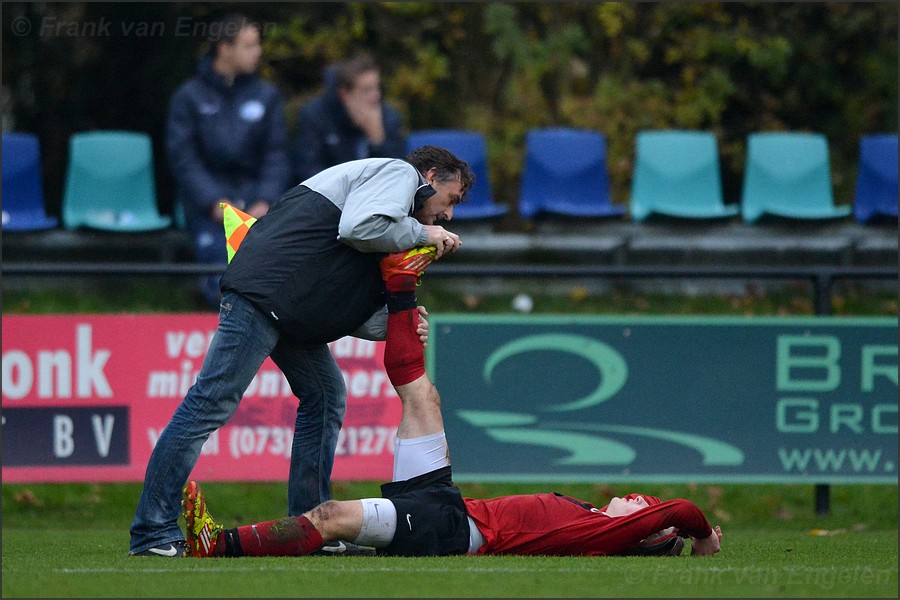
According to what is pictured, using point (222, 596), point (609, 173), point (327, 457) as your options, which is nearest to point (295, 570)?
point (222, 596)

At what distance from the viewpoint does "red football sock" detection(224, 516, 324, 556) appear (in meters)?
5.51

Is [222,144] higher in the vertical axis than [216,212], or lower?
higher

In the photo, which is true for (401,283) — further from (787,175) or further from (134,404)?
(787,175)

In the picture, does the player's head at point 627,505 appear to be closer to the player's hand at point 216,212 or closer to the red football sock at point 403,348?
the red football sock at point 403,348

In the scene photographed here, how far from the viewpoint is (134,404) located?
803 centimetres

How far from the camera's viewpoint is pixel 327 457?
6.12 meters

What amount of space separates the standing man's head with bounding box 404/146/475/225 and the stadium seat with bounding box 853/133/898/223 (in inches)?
269

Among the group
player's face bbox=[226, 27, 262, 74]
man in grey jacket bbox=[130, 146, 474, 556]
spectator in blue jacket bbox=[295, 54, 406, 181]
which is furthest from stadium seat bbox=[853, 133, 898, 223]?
man in grey jacket bbox=[130, 146, 474, 556]

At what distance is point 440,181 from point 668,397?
3015 millimetres

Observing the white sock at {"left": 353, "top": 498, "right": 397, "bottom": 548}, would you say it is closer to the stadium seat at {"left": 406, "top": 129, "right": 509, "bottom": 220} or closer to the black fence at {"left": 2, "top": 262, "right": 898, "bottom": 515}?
the black fence at {"left": 2, "top": 262, "right": 898, "bottom": 515}

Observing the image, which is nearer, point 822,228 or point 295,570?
point 295,570

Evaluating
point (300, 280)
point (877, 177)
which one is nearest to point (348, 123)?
point (300, 280)

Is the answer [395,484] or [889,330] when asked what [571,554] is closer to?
[395,484]

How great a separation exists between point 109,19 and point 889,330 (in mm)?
7896
